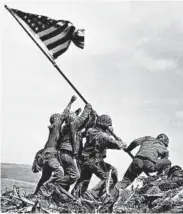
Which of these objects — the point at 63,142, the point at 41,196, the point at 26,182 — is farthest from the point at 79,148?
the point at 26,182

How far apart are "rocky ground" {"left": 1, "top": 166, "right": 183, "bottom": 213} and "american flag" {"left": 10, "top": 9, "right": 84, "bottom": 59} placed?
10.3 feet

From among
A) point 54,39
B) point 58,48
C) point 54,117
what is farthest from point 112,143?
point 54,39

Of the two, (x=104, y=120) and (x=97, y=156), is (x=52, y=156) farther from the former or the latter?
(x=104, y=120)

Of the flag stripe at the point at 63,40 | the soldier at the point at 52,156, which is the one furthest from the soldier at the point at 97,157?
the flag stripe at the point at 63,40

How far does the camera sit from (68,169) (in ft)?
45.0

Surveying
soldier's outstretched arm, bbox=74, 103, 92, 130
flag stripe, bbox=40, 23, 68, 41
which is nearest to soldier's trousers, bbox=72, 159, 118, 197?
soldier's outstretched arm, bbox=74, 103, 92, 130

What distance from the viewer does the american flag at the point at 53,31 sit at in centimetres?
1363

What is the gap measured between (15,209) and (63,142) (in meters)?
1.87

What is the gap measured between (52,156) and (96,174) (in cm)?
112

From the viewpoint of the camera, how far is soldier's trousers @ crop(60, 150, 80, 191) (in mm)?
13625

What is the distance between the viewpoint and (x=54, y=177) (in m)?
13.5

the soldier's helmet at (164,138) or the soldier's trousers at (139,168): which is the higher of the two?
the soldier's helmet at (164,138)

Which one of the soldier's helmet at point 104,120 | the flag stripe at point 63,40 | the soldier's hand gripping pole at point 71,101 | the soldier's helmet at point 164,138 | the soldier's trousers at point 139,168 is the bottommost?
the soldier's trousers at point 139,168

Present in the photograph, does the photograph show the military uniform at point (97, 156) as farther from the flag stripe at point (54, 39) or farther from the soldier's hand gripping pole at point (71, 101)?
the flag stripe at point (54, 39)
